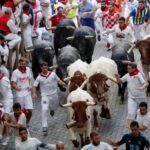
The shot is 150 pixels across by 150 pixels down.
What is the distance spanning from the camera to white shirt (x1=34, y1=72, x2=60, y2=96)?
13.7 m

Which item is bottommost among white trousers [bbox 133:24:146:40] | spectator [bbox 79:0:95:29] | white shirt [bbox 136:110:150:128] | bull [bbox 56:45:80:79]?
white shirt [bbox 136:110:150:128]

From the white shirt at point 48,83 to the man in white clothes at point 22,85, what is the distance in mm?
231

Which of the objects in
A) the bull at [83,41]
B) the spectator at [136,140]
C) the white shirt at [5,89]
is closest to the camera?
the spectator at [136,140]

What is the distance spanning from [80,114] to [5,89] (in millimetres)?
1981

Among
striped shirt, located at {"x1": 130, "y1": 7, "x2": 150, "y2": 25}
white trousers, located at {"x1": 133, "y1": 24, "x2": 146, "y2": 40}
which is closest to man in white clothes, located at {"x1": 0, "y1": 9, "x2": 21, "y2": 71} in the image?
striped shirt, located at {"x1": 130, "y1": 7, "x2": 150, "y2": 25}

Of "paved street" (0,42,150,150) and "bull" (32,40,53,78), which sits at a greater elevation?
"bull" (32,40,53,78)

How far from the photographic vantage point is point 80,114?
1220 centimetres

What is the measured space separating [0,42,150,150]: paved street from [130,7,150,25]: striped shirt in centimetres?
433

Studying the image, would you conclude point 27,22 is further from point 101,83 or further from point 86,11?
point 101,83

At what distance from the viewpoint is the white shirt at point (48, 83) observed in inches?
538

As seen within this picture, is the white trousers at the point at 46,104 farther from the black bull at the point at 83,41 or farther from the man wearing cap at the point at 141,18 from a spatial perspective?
the man wearing cap at the point at 141,18

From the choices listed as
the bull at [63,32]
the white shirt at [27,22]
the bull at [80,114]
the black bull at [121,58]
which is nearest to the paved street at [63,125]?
the black bull at [121,58]

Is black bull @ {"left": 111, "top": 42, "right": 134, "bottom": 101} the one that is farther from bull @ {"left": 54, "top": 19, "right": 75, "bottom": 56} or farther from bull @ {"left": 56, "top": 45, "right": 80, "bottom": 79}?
bull @ {"left": 54, "top": 19, "right": 75, "bottom": 56}

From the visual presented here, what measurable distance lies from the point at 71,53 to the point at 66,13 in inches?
226
